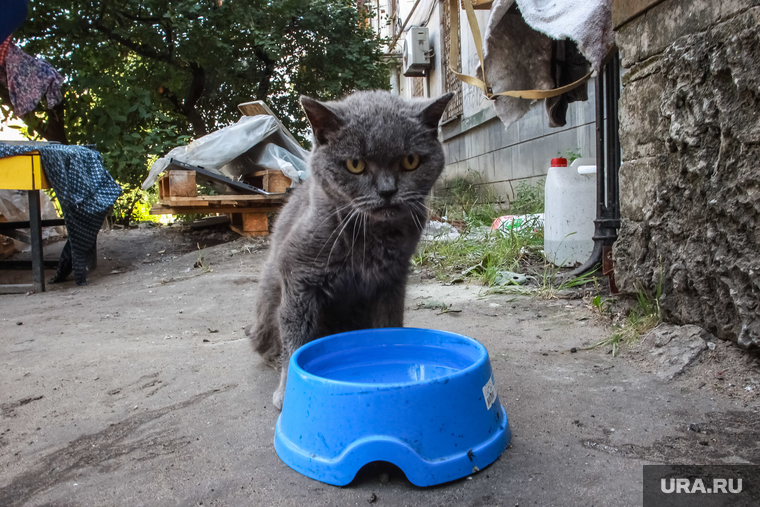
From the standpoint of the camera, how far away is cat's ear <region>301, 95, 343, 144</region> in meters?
1.44

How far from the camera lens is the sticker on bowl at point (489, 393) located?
114 cm

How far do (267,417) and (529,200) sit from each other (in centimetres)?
361

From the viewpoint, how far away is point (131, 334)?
240 cm

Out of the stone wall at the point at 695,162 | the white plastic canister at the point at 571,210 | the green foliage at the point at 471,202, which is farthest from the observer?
the green foliage at the point at 471,202

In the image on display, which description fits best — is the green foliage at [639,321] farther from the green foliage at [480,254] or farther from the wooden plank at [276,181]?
the wooden plank at [276,181]

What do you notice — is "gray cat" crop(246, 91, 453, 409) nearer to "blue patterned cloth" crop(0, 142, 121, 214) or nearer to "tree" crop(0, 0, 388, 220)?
"blue patterned cloth" crop(0, 142, 121, 214)

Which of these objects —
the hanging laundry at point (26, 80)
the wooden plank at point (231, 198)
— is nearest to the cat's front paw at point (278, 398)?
the wooden plank at point (231, 198)

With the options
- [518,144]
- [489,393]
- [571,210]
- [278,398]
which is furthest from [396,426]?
[518,144]

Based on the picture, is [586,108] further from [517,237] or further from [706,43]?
[706,43]

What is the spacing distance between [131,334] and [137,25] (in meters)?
5.19

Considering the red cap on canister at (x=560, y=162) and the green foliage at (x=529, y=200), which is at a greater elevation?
the red cap on canister at (x=560, y=162)

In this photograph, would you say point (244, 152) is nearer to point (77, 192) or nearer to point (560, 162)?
point (77, 192)

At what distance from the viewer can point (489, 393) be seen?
116 cm

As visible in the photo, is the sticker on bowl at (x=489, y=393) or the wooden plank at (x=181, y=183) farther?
the wooden plank at (x=181, y=183)
